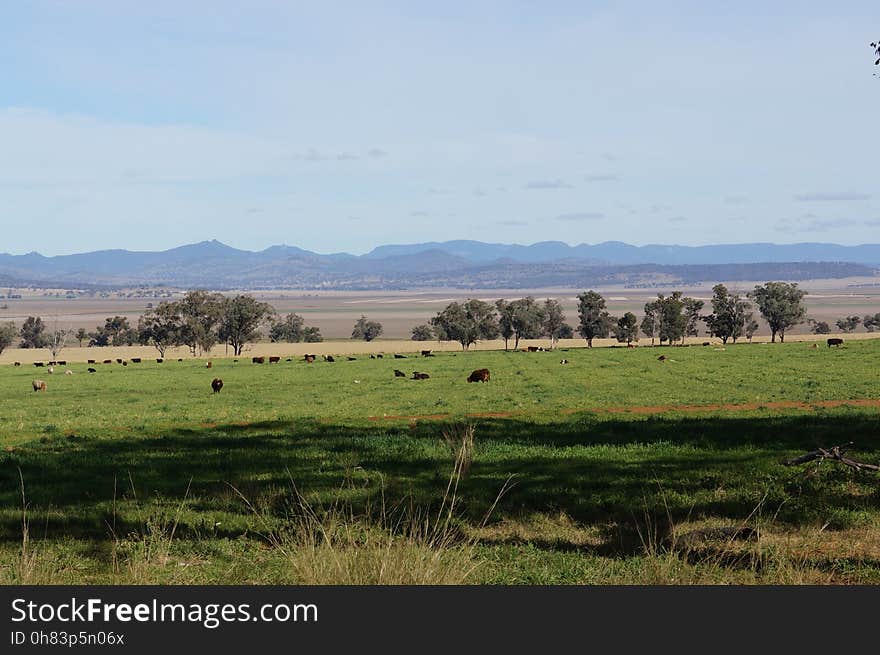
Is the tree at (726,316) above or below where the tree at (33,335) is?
above

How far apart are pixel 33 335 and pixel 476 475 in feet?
595

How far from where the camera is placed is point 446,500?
11.8m

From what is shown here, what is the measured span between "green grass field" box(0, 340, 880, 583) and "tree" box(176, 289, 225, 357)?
328ft

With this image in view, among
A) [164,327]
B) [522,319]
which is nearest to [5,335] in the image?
[164,327]

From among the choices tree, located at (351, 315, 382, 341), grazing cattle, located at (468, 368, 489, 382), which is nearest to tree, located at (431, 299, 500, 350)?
tree, located at (351, 315, 382, 341)

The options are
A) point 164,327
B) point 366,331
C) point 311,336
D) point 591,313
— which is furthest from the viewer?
point 366,331

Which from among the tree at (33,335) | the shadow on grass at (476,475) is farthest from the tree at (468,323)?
the shadow on grass at (476,475)

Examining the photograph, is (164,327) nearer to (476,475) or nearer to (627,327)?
(627,327)

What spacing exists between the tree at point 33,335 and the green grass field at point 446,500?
16086 centimetres

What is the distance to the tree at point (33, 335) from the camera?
565ft

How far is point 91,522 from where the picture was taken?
1093cm

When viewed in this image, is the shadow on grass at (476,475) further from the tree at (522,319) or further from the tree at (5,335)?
the tree at (5,335)
